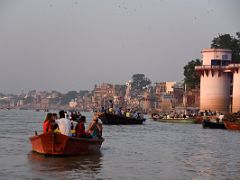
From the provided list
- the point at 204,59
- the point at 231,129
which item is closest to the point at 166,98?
the point at 204,59

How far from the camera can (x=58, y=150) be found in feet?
80.9

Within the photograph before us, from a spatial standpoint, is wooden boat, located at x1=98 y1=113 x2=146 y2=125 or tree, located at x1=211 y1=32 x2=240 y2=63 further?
tree, located at x1=211 y1=32 x2=240 y2=63

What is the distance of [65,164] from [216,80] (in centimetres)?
8783

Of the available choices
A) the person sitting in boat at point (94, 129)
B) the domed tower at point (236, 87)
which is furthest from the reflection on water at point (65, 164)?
the domed tower at point (236, 87)

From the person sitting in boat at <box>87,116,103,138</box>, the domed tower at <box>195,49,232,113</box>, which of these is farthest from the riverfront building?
the person sitting in boat at <box>87,116,103,138</box>

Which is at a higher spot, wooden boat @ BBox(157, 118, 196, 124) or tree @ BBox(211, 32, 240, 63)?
tree @ BBox(211, 32, 240, 63)

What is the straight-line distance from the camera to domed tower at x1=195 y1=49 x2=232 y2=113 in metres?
108

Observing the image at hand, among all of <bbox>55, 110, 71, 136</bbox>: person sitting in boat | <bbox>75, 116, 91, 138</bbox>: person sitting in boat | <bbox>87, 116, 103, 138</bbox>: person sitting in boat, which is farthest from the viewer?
<bbox>87, 116, 103, 138</bbox>: person sitting in boat

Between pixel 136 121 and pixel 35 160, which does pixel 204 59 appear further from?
pixel 35 160

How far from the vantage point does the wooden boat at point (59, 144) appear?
24.2m

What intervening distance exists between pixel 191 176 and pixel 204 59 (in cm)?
9090

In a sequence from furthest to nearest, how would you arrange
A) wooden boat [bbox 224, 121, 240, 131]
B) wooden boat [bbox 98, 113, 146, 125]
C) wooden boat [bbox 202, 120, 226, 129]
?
wooden boat [bbox 98, 113, 146, 125], wooden boat [bbox 202, 120, 226, 129], wooden boat [bbox 224, 121, 240, 131]

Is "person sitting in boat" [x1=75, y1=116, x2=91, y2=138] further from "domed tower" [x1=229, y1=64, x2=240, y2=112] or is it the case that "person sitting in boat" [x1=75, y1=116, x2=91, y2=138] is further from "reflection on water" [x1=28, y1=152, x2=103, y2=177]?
"domed tower" [x1=229, y1=64, x2=240, y2=112]

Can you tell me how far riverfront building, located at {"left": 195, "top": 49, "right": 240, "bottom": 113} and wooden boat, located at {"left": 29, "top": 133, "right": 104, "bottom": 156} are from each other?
273ft
